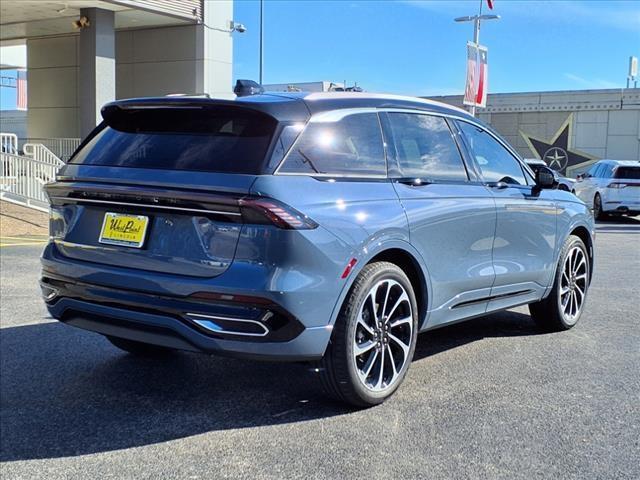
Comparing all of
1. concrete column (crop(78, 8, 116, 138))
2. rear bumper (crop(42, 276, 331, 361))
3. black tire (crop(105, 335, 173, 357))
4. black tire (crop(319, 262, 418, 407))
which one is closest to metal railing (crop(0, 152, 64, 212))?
concrete column (crop(78, 8, 116, 138))

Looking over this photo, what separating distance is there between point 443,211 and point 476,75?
20341mm

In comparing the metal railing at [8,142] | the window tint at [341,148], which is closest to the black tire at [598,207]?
the metal railing at [8,142]

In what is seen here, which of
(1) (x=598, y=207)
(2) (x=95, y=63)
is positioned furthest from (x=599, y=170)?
(2) (x=95, y=63)

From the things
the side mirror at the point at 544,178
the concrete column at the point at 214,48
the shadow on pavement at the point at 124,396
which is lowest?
the shadow on pavement at the point at 124,396

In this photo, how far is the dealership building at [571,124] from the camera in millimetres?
28531

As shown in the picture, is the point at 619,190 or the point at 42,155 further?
the point at 619,190

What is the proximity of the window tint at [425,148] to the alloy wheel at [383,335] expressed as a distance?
77cm

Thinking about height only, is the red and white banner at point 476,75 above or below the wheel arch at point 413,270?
above

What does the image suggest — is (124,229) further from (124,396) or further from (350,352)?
(350,352)

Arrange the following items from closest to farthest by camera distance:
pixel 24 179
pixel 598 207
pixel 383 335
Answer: pixel 383 335 → pixel 24 179 → pixel 598 207

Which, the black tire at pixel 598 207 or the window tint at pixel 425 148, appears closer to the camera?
the window tint at pixel 425 148

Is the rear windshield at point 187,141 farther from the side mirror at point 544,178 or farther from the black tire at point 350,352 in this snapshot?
the side mirror at point 544,178

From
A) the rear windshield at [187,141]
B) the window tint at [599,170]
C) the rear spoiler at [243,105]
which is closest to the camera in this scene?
the rear windshield at [187,141]

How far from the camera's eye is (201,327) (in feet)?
11.6
